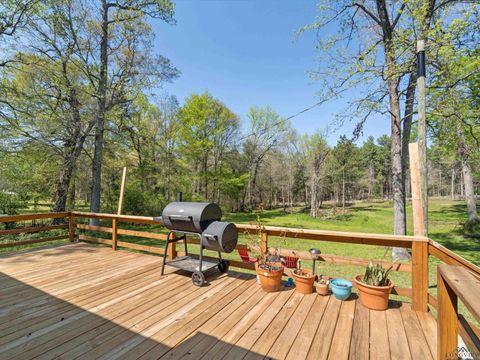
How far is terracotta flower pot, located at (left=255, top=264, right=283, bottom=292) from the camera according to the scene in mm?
3086

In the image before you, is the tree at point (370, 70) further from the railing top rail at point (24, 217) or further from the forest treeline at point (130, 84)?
the railing top rail at point (24, 217)

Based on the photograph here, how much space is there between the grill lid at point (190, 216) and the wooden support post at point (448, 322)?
101 inches

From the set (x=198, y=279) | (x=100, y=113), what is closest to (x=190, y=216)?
(x=198, y=279)

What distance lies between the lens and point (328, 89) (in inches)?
264

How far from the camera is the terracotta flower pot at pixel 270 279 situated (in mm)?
3086

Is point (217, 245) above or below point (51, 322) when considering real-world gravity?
above

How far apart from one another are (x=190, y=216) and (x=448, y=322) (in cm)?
274

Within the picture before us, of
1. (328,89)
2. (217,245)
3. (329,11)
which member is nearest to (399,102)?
(328,89)

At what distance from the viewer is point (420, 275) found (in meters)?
2.61

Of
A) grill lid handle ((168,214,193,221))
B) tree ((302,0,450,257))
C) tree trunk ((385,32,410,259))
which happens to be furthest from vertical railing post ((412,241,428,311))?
tree trunk ((385,32,410,259))

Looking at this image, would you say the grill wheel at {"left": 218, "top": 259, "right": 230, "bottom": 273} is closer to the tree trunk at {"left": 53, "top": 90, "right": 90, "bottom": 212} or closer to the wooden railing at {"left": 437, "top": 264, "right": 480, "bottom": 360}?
the wooden railing at {"left": 437, "top": 264, "right": 480, "bottom": 360}

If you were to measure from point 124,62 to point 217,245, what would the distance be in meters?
9.76

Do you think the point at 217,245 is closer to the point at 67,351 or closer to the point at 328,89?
the point at 67,351

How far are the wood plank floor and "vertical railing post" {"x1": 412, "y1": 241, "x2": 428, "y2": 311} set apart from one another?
0.41ft
